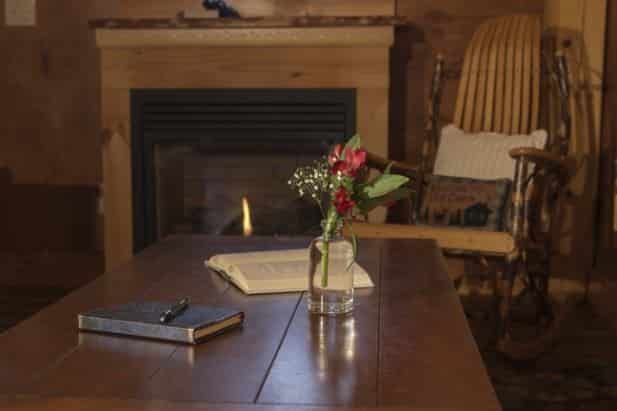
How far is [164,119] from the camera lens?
12.2 ft

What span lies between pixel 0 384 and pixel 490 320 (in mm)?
2413

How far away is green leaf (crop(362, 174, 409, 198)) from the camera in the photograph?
165 cm

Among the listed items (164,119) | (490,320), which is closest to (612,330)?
(490,320)

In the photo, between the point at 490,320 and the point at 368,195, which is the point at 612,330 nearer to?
the point at 490,320

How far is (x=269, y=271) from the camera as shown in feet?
6.28

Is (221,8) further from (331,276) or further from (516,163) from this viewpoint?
(331,276)

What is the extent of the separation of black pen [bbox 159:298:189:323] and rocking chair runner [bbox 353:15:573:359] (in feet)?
4.81

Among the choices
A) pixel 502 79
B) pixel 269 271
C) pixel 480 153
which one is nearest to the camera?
pixel 269 271

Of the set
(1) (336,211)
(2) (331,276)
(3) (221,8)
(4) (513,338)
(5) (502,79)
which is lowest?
(4) (513,338)

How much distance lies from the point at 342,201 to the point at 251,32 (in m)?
2.15

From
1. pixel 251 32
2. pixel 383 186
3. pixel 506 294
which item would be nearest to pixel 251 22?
pixel 251 32

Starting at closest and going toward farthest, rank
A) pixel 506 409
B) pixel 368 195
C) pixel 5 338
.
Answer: pixel 5 338
pixel 368 195
pixel 506 409

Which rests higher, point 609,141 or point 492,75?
point 492,75

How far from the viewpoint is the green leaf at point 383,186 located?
1648 millimetres
